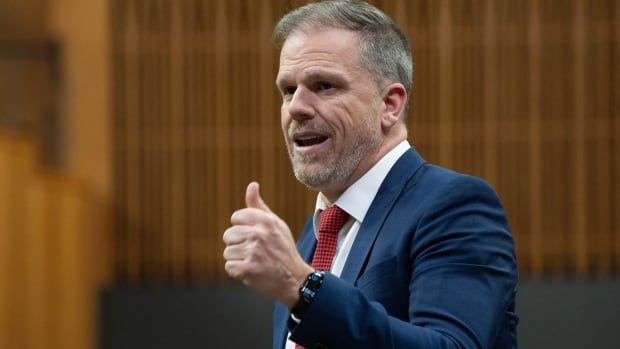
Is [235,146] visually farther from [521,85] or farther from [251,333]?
[521,85]

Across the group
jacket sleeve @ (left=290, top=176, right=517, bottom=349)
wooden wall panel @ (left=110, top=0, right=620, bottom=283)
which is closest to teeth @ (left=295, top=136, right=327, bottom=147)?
jacket sleeve @ (left=290, top=176, right=517, bottom=349)

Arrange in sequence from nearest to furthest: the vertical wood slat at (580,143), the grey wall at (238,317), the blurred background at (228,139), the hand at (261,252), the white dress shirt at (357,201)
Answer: the hand at (261,252)
the white dress shirt at (357,201)
the grey wall at (238,317)
the blurred background at (228,139)
the vertical wood slat at (580,143)

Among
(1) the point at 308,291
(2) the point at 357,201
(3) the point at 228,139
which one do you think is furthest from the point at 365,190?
(3) the point at 228,139

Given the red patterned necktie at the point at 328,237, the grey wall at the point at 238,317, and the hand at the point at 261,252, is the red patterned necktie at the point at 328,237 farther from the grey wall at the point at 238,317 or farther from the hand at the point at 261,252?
the grey wall at the point at 238,317

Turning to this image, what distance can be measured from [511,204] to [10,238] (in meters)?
2.99

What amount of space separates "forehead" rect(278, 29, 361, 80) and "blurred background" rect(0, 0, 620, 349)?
413cm

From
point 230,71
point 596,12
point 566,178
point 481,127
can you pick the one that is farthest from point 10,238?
point 596,12

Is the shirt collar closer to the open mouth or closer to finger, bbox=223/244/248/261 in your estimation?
the open mouth

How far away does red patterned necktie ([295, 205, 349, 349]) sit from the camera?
6.81 ft

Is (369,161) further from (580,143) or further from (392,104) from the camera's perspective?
(580,143)

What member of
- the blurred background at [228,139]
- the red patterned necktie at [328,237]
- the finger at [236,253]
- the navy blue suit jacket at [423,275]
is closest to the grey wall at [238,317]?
the blurred background at [228,139]

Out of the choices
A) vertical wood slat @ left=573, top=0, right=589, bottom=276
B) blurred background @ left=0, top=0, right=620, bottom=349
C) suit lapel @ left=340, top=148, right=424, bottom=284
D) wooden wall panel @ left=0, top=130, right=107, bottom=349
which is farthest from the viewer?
vertical wood slat @ left=573, top=0, right=589, bottom=276

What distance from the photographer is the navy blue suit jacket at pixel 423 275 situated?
5.24 ft

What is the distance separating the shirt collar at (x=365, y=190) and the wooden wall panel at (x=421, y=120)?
4.38 meters
